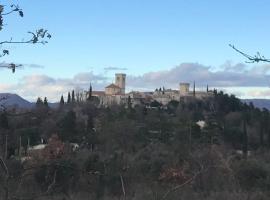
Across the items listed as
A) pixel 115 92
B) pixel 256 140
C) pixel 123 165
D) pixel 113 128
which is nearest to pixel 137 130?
pixel 113 128

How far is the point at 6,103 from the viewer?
3014 mm

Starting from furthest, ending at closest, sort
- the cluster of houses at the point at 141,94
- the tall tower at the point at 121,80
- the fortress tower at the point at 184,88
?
the tall tower at the point at 121,80 < the fortress tower at the point at 184,88 < the cluster of houses at the point at 141,94

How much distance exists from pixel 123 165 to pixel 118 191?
5757 millimetres

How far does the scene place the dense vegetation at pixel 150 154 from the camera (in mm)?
7144

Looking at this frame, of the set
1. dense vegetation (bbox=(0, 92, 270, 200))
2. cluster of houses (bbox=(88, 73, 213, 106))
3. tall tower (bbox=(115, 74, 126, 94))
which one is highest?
tall tower (bbox=(115, 74, 126, 94))

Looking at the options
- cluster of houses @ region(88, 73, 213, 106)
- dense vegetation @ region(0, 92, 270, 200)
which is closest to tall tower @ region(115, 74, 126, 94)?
cluster of houses @ region(88, 73, 213, 106)

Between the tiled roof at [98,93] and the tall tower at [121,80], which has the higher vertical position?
the tall tower at [121,80]

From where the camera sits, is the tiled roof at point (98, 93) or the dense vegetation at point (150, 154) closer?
the dense vegetation at point (150, 154)

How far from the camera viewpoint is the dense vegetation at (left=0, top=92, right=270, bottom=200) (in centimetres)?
714

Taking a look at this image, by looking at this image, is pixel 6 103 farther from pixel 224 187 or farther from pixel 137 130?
pixel 137 130

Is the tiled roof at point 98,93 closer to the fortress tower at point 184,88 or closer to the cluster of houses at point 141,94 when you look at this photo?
the cluster of houses at point 141,94

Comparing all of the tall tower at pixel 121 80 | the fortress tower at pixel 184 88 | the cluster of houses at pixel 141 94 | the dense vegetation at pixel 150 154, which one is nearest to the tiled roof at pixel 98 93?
the cluster of houses at pixel 141 94

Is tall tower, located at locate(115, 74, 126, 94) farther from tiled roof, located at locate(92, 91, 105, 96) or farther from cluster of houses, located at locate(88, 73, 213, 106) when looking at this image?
tiled roof, located at locate(92, 91, 105, 96)

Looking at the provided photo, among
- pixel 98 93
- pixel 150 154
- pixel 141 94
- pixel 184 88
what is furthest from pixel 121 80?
pixel 150 154
